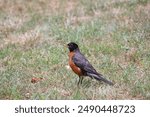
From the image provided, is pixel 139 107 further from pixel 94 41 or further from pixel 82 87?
pixel 94 41

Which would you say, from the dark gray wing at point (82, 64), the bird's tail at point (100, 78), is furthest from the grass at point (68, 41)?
the dark gray wing at point (82, 64)

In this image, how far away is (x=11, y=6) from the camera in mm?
16812

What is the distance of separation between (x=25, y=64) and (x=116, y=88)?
265 cm

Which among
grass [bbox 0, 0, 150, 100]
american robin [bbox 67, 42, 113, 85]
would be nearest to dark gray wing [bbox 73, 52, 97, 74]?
american robin [bbox 67, 42, 113, 85]

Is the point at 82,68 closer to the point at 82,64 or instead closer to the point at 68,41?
the point at 82,64

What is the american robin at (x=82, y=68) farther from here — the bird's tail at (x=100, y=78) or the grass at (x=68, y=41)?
the grass at (x=68, y=41)

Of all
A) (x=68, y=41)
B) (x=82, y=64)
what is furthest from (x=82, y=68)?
(x=68, y=41)

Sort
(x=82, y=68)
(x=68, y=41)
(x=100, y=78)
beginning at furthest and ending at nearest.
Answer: (x=68, y=41) < (x=82, y=68) < (x=100, y=78)

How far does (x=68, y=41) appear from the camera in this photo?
1240 centimetres

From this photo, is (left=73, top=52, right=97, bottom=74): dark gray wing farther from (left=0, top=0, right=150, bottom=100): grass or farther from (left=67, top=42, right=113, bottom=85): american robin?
(left=0, top=0, right=150, bottom=100): grass

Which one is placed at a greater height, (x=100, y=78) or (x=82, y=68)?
(x=82, y=68)

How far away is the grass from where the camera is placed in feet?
29.9

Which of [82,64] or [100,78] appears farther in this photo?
[82,64]

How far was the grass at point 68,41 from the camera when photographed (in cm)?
912
